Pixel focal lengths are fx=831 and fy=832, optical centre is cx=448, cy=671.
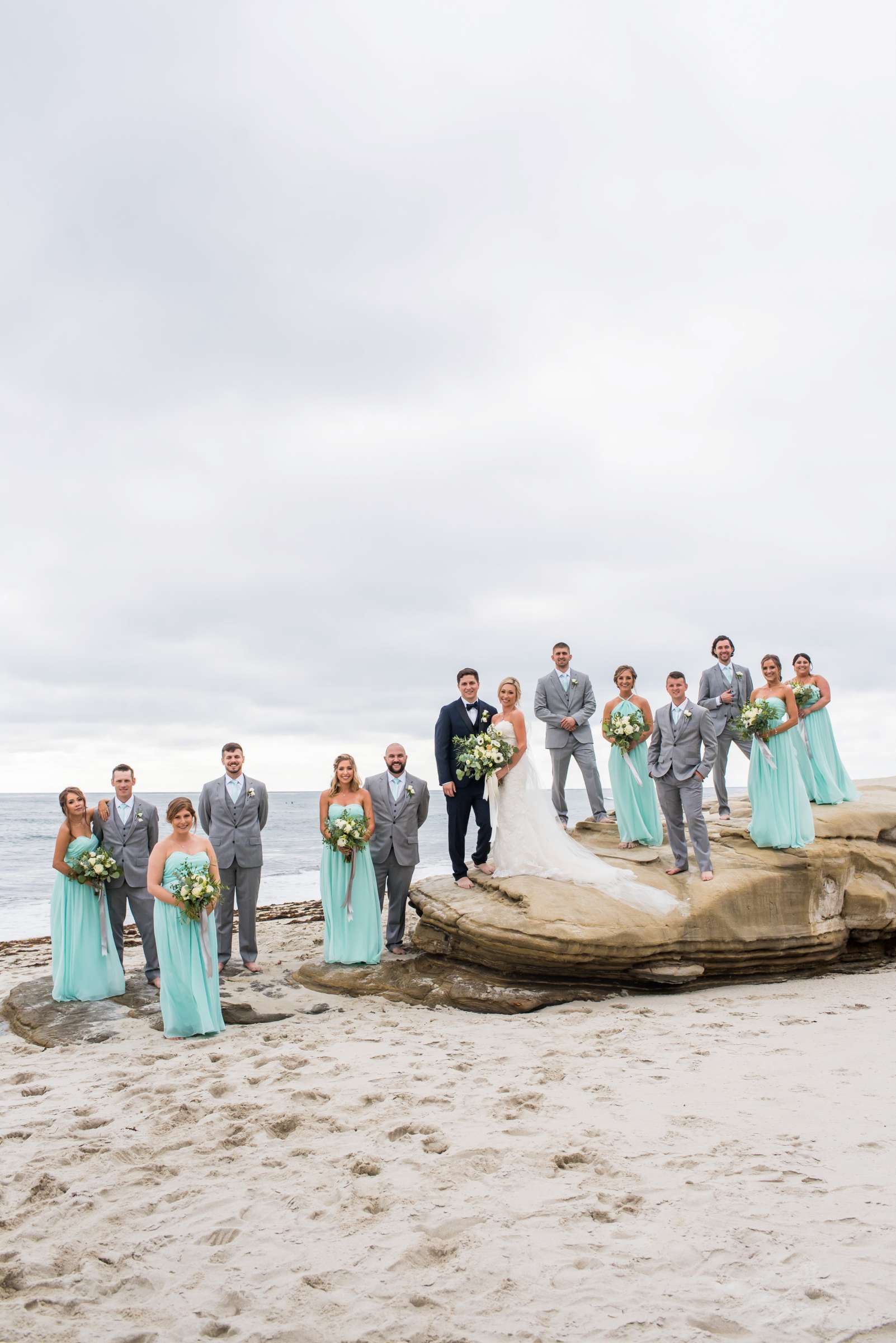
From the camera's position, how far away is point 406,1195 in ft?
15.0

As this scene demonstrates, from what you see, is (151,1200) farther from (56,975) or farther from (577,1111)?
(56,975)

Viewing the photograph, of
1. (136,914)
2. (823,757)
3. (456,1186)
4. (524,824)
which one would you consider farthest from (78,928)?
(823,757)

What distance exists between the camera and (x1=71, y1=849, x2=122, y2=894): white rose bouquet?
9.02 metres

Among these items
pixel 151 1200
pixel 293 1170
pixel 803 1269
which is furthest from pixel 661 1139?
pixel 151 1200

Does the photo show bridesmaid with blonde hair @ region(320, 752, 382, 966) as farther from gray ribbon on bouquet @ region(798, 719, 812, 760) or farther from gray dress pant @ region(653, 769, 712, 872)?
gray ribbon on bouquet @ region(798, 719, 812, 760)

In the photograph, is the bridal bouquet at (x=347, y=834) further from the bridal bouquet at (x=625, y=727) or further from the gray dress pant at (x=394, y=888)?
the bridal bouquet at (x=625, y=727)

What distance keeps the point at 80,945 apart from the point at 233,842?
193 centimetres

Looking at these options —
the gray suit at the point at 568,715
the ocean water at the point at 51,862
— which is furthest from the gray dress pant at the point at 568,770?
the ocean water at the point at 51,862

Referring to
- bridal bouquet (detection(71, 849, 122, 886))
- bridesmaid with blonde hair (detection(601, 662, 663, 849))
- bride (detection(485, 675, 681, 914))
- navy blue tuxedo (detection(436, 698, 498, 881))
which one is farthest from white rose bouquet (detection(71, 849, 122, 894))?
bridesmaid with blonde hair (detection(601, 662, 663, 849))

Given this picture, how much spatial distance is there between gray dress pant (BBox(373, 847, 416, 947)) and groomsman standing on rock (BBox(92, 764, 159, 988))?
2591 millimetres

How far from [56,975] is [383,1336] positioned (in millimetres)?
6926

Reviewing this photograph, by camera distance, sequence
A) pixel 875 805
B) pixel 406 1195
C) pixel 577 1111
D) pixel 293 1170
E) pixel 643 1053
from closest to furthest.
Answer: pixel 406 1195 → pixel 293 1170 → pixel 577 1111 → pixel 643 1053 → pixel 875 805

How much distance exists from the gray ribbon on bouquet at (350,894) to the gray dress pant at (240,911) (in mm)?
1031

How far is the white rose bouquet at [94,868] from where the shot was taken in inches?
355
